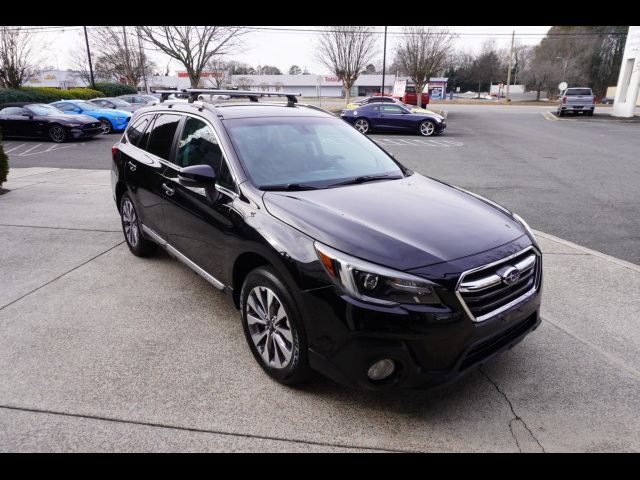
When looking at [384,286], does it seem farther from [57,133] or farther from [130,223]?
[57,133]

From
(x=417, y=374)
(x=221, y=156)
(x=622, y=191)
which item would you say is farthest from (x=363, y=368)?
(x=622, y=191)

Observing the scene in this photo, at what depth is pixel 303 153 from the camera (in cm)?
372

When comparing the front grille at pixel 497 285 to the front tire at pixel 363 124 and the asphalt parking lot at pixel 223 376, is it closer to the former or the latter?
the asphalt parking lot at pixel 223 376

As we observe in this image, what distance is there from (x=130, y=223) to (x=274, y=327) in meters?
3.10

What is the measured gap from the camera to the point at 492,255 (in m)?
2.64

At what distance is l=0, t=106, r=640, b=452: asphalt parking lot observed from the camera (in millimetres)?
2586

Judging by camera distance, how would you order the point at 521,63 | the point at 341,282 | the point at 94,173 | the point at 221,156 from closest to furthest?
the point at 341,282 → the point at 221,156 → the point at 94,173 → the point at 521,63

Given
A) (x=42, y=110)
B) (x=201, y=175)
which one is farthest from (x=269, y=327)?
(x=42, y=110)

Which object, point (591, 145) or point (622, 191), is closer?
point (622, 191)

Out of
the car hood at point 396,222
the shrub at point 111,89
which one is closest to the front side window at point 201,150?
the car hood at point 396,222

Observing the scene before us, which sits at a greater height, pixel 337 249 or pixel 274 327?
pixel 337 249

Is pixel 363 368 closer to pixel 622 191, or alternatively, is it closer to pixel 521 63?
pixel 622 191

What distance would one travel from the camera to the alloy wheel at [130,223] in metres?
5.14
